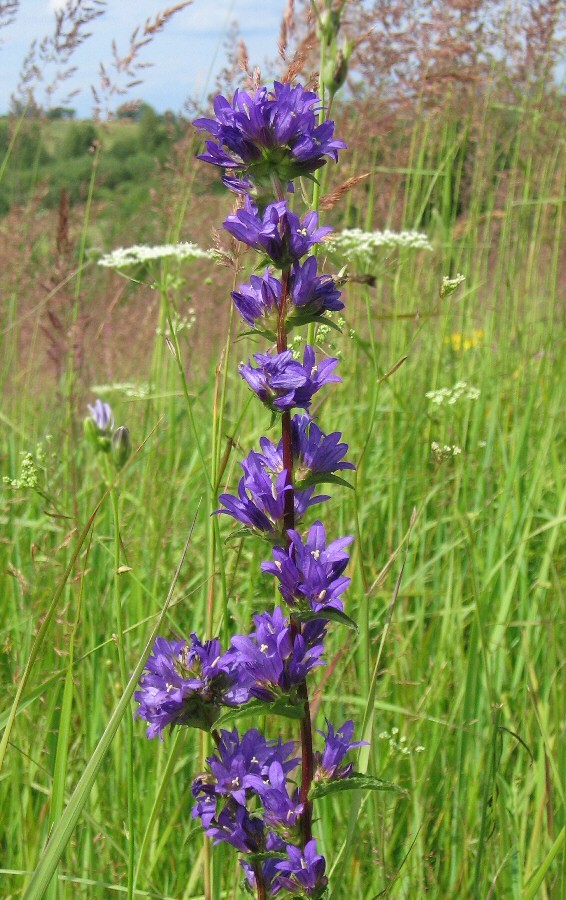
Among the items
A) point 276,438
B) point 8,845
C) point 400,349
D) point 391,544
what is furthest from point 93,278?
point 8,845

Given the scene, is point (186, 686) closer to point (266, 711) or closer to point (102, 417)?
point (266, 711)

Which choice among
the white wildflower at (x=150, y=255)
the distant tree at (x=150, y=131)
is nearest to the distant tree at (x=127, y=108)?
the white wildflower at (x=150, y=255)

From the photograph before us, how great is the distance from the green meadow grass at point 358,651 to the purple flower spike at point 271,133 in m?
0.34

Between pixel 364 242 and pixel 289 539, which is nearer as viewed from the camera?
pixel 289 539

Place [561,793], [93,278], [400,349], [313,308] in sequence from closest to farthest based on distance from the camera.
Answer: [313,308] < [561,793] < [400,349] < [93,278]

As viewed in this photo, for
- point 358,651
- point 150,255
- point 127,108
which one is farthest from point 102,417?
point 127,108

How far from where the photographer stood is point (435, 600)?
6.68 feet

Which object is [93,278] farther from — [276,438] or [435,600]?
[435,600]

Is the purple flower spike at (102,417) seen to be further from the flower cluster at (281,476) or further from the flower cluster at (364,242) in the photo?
the flower cluster at (364,242)

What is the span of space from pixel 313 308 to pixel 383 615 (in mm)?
1173

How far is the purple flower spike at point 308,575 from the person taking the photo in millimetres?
912

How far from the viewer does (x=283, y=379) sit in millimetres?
927

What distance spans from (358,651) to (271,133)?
120 cm

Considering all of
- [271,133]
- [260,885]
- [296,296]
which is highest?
[271,133]
